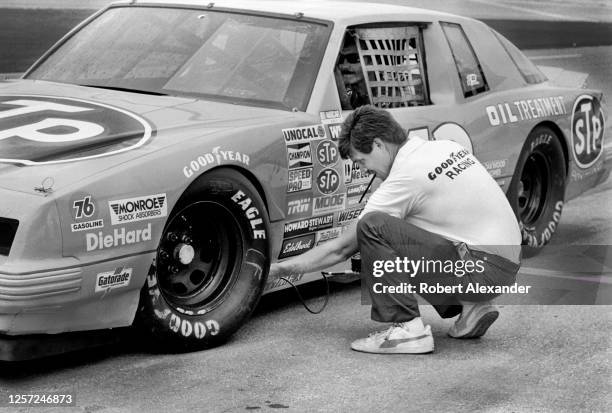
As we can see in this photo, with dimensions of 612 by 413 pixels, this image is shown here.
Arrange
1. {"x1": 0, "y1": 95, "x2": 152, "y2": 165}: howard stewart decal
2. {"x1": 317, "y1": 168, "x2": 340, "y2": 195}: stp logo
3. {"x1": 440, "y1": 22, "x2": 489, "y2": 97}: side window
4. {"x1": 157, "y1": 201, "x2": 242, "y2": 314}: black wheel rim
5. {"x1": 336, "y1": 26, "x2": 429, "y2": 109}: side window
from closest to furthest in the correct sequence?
{"x1": 0, "y1": 95, "x2": 152, "y2": 165}: howard stewart decal < {"x1": 157, "y1": 201, "x2": 242, "y2": 314}: black wheel rim < {"x1": 317, "y1": 168, "x2": 340, "y2": 195}: stp logo < {"x1": 336, "y1": 26, "x2": 429, "y2": 109}: side window < {"x1": 440, "y1": 22, "x2": 489, "y2": 97}: side window

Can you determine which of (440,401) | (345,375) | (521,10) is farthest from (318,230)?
(521,10)

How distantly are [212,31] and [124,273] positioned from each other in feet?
6.24

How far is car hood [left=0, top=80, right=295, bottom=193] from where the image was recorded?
4320 millimetres

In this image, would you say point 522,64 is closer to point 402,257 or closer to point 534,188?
point 534,188

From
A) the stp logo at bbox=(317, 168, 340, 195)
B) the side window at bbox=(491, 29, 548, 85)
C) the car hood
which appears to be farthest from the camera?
the side window at bbox=(491, 29, 548, 85)

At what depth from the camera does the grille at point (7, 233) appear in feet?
13.5

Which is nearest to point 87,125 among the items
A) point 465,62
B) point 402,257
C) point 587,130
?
point 402,257

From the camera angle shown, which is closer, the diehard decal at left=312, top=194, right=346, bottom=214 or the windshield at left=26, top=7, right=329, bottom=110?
the diehard decal at left=312, top=194, right=346, bottom=214

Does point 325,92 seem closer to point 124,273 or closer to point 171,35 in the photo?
point 171,35

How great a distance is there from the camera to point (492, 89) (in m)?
6.86

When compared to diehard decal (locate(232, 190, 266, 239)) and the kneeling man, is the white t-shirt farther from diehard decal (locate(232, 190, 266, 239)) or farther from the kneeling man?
diehard decal (locate(232, 190, 266, 239))

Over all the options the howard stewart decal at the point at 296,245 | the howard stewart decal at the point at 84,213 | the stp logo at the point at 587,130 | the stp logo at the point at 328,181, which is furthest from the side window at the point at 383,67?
the howard stewart decal at the point at 84,213

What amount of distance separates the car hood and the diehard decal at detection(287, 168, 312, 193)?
0.26 meters

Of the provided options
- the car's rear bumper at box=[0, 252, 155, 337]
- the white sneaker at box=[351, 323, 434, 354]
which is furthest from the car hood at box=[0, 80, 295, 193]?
the white sneaker at box=[351, 323, 434, 354]
